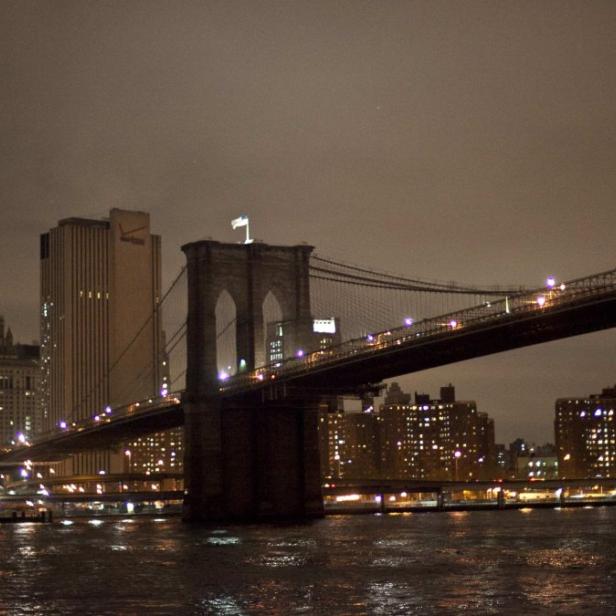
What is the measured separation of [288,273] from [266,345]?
4.57 meters

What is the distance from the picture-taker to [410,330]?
244ft

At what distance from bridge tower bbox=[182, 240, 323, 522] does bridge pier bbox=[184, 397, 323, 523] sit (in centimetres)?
6

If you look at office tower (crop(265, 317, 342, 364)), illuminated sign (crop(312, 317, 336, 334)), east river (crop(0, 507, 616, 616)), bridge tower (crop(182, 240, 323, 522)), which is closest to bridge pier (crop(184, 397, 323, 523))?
bridge tower (crop(182, 240, 323, 522))

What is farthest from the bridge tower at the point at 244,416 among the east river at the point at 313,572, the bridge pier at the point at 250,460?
the east river at the point at 313,572

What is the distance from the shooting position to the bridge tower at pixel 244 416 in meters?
81.2

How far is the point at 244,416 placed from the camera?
82.8 meters

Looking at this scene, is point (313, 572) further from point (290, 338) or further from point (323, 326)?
point (323, 326)

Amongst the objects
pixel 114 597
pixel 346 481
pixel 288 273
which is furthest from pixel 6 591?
pixel 346 481

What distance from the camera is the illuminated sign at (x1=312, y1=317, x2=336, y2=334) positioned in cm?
8600

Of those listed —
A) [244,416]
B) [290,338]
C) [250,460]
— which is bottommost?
[250,460]

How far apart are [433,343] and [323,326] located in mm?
18788

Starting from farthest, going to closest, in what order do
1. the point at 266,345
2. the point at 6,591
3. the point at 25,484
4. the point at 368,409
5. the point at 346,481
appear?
1. the point at 25,484
2. the point at 346,481
3. the point at 266,345
4. the point at 368,409
5. the point at 6,591

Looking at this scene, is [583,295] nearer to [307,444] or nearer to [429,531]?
[429,531]

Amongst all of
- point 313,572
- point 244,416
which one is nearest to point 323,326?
point 244,416
